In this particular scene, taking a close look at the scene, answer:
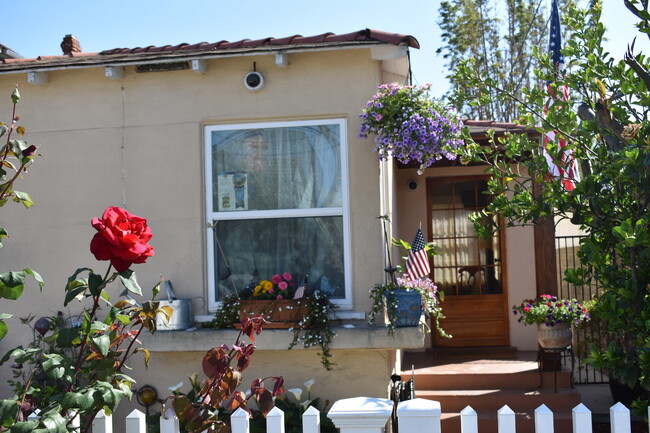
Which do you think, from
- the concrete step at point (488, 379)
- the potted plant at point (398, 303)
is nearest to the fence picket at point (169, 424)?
the potted plant at point (398, 303)

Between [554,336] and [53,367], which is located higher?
[53,367]

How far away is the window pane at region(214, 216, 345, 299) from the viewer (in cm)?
598

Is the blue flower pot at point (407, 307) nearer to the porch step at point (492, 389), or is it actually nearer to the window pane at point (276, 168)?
the window pane at point (276, 168)

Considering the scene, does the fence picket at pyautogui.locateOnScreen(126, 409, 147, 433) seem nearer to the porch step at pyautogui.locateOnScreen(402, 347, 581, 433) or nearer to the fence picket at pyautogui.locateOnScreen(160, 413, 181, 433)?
the fence picket at pyautogui.locateOnScreen(160, 413, 181, 433)

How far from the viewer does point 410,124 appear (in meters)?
5.50

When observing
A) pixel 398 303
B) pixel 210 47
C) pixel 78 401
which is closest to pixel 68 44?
pixel 210 47

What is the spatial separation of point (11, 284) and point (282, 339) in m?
3.34

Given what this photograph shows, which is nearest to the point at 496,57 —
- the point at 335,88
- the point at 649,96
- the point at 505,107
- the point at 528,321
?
the point at 505,107

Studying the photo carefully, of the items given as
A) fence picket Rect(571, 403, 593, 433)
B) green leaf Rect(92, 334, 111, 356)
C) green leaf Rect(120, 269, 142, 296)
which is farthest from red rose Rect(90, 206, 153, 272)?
fence picket Rect(571, 403, 593, 433)

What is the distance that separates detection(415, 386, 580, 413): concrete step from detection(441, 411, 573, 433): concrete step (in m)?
0.14

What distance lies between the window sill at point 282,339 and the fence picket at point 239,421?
2783 millimetres

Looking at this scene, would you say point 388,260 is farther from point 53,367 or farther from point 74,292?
point 53,367

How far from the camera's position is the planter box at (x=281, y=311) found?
568 centimetres

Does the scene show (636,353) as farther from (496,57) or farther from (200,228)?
(496,57)
